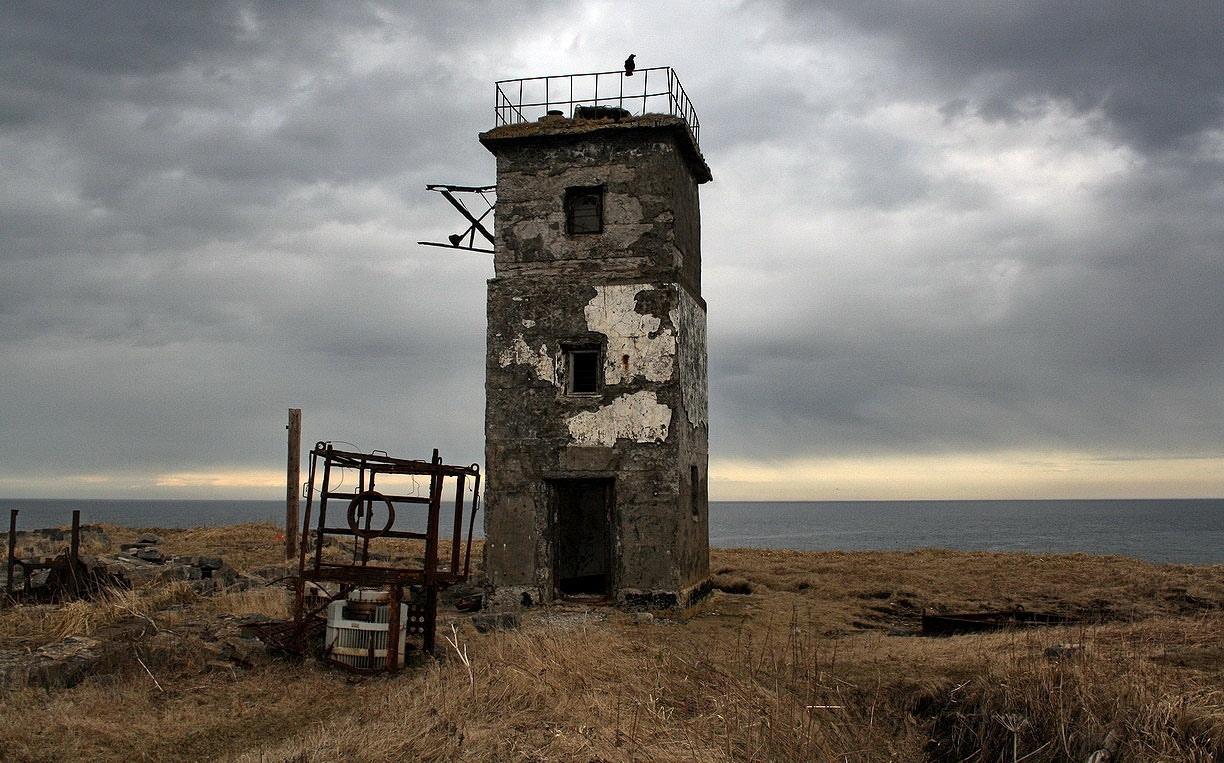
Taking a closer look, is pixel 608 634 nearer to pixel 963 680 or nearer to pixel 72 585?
pixel 963 680

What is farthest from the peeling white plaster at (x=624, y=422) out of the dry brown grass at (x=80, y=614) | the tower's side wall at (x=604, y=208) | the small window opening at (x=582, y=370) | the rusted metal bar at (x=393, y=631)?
the dry brown grass at (x=80, y=614)

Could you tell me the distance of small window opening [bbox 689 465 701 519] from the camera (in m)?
17.0

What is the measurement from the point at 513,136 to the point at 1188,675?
12441 mm

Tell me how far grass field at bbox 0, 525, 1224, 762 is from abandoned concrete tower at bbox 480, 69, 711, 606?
2189 mm

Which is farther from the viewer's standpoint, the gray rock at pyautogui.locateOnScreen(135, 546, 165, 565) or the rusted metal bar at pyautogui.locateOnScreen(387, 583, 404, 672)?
the gray rock at pyautogui.locateOnScreen(135, 546, 165, 565)

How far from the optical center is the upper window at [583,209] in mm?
16594

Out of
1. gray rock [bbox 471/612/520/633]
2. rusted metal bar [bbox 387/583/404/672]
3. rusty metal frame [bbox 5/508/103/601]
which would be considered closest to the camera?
rusted metal bar [bbox 387/583/404/672]

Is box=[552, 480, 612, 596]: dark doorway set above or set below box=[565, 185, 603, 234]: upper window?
below

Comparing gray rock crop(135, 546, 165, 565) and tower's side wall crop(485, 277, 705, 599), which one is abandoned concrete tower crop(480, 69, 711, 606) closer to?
tower's side wall crop(485, 277, 705, 599)

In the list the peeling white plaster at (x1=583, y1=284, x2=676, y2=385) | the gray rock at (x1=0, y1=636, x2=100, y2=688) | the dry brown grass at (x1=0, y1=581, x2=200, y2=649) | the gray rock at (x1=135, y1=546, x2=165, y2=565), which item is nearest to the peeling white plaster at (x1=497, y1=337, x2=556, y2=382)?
the peeling white plaster at (x1=583, y1=284, x2=676, y2=385)

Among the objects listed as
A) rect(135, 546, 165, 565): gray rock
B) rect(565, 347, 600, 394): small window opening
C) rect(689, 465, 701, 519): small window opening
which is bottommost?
rect(135, 546, 165, 565): gray rock

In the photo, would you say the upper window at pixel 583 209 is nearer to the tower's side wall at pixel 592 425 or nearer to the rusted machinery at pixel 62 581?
the tower's side wall at pixel 592 425

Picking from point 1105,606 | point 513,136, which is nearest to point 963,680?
point 1105,606

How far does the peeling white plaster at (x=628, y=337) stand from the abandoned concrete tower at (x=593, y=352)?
0.08 feet
